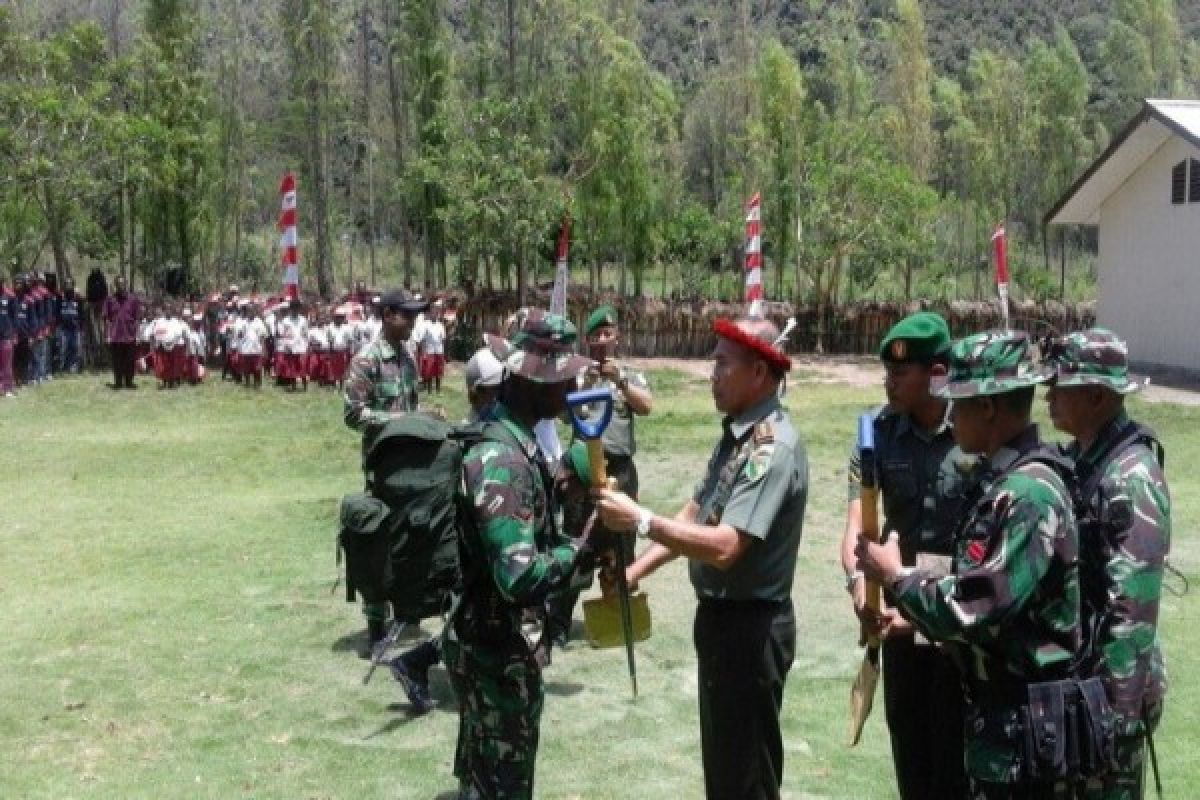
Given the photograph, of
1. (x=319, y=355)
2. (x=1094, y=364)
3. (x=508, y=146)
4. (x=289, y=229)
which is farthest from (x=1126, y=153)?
(x=1094, y=364)

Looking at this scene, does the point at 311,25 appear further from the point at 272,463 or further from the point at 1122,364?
the point at 1122,364

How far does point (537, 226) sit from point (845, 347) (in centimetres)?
764

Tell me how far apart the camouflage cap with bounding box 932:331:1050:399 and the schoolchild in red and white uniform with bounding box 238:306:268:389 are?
19.9m

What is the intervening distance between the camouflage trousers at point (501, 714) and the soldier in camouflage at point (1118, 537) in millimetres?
1689

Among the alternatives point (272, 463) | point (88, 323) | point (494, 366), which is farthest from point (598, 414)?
point (88, 323)

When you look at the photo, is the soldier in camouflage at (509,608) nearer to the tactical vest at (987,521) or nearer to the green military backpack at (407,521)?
the tactical vest at (987,521)

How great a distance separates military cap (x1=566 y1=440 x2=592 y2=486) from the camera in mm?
4195

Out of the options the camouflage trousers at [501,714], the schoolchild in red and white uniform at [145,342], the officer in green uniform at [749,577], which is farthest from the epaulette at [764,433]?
the schoolchild in red and white uniform at [145,342]

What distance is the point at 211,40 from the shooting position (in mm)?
35625

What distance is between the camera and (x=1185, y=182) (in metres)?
24.9

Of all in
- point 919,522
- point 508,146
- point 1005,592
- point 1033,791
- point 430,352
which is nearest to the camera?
point 1005,592

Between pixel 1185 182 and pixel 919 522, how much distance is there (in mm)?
22741

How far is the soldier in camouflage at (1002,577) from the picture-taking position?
10.9ft

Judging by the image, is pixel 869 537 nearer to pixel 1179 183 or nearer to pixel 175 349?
pixel 175 349
